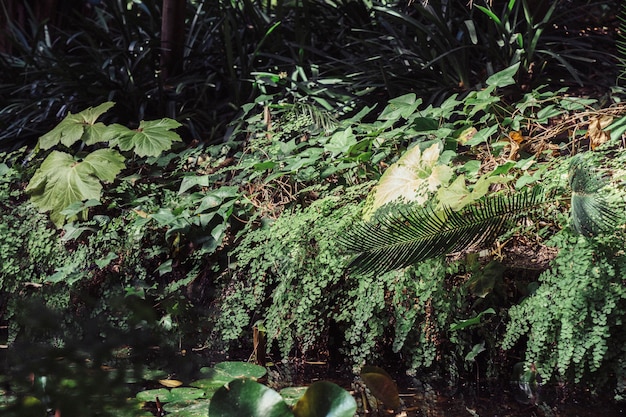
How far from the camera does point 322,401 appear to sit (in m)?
1.48

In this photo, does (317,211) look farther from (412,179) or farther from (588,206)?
(588,206)

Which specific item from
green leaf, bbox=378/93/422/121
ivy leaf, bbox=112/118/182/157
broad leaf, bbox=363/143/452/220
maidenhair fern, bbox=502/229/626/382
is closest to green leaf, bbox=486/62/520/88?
green leaf, bbox=378/93/422/121

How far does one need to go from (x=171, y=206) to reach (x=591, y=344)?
220 cm

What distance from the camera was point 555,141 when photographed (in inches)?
140

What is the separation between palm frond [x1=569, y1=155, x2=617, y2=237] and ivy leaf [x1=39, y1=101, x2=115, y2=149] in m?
2.79

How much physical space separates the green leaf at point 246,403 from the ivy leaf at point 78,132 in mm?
2933

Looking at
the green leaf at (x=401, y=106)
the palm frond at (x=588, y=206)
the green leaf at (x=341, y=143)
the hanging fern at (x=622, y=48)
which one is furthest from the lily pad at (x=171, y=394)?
the hanging fern at (x=622, y=48)

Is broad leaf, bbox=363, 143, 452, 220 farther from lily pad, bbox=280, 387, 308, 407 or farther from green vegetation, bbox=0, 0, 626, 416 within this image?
lily pad, bbox=280, 387, 308, 407

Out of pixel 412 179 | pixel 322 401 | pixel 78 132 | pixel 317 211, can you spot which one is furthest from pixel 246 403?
pixel 78 132

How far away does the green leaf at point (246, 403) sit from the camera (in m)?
1.44

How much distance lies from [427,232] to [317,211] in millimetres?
858

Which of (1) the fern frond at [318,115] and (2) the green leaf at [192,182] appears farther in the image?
(1) the fern frond at [318,115]

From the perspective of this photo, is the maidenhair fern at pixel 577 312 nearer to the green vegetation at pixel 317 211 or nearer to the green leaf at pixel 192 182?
the green vegetation at pixel 317 211

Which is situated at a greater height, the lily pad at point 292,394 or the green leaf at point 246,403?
the green leaf at point 246,403
